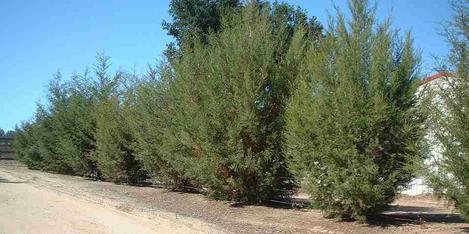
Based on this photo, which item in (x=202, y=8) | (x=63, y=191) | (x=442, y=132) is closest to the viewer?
(x=442, y=132)

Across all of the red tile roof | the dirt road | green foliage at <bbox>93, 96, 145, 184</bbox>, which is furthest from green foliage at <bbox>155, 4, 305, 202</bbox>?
green foliage at <bbox>93, 96, 145, 184</bbox>

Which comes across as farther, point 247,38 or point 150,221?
point 247,38

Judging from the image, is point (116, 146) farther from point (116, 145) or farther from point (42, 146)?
point (42, 146)

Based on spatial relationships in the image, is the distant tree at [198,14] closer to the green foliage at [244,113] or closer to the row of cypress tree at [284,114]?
the row of cypress tree at [284,114]

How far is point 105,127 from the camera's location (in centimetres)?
2514

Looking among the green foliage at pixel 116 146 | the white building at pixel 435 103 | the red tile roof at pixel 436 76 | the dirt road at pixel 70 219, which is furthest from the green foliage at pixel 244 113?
the green foliage at pixel 116 146

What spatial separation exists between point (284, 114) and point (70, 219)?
21.4 feet

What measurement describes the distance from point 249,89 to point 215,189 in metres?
3.58

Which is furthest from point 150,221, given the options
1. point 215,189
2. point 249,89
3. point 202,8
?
point 202,8

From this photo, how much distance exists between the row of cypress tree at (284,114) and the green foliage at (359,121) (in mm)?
25

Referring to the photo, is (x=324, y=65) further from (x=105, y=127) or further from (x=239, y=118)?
(x=105, y=127)

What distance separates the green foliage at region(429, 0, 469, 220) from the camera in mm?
9562

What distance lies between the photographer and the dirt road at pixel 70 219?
10789 mm

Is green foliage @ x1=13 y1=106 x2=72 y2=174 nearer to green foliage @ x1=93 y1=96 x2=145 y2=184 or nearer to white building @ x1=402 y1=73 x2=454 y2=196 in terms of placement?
green foliage @ x1=93 y1=96 x2=145 y2=184
